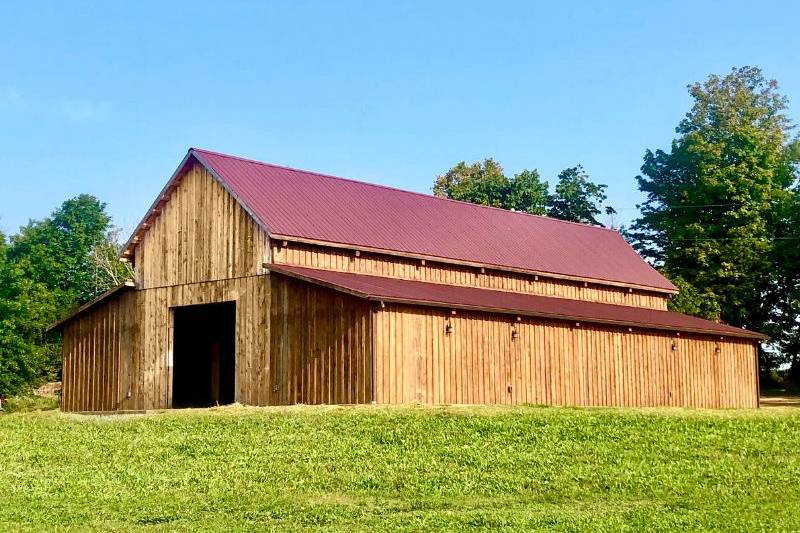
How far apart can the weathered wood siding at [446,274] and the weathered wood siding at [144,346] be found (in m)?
1.60

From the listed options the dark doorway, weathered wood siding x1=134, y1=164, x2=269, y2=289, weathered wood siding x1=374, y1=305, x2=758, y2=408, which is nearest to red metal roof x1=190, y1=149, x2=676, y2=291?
weathered wood siding x1=134, y1=164, x2=269, y2=289

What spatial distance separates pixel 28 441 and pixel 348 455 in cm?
937

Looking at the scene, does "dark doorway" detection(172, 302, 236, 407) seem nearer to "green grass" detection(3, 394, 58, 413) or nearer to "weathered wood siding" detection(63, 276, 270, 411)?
"weathered wood siding" detection(63, 276, 270, 411)

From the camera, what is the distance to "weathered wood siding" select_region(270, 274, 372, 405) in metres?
30.1

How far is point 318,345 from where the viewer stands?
31.2 metres

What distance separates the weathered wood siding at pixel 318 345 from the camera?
30109 mm

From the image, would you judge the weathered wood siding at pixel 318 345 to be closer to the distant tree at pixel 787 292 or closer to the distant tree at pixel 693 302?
the distant tree at pixel 693 302

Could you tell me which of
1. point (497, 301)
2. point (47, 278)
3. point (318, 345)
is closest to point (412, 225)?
point (497, 301)

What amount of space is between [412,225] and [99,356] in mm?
11702

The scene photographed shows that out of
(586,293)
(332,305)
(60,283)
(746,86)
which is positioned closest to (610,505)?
(332,305)

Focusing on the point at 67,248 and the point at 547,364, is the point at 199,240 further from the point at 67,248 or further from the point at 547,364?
the point at 67,248

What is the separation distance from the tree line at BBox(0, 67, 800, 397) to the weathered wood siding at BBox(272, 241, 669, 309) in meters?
11.8

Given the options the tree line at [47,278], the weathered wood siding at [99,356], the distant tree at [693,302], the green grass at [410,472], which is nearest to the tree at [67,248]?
the tree line at [47,278]

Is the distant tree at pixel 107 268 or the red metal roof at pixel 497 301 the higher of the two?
the distant tree at pixel 107 268
